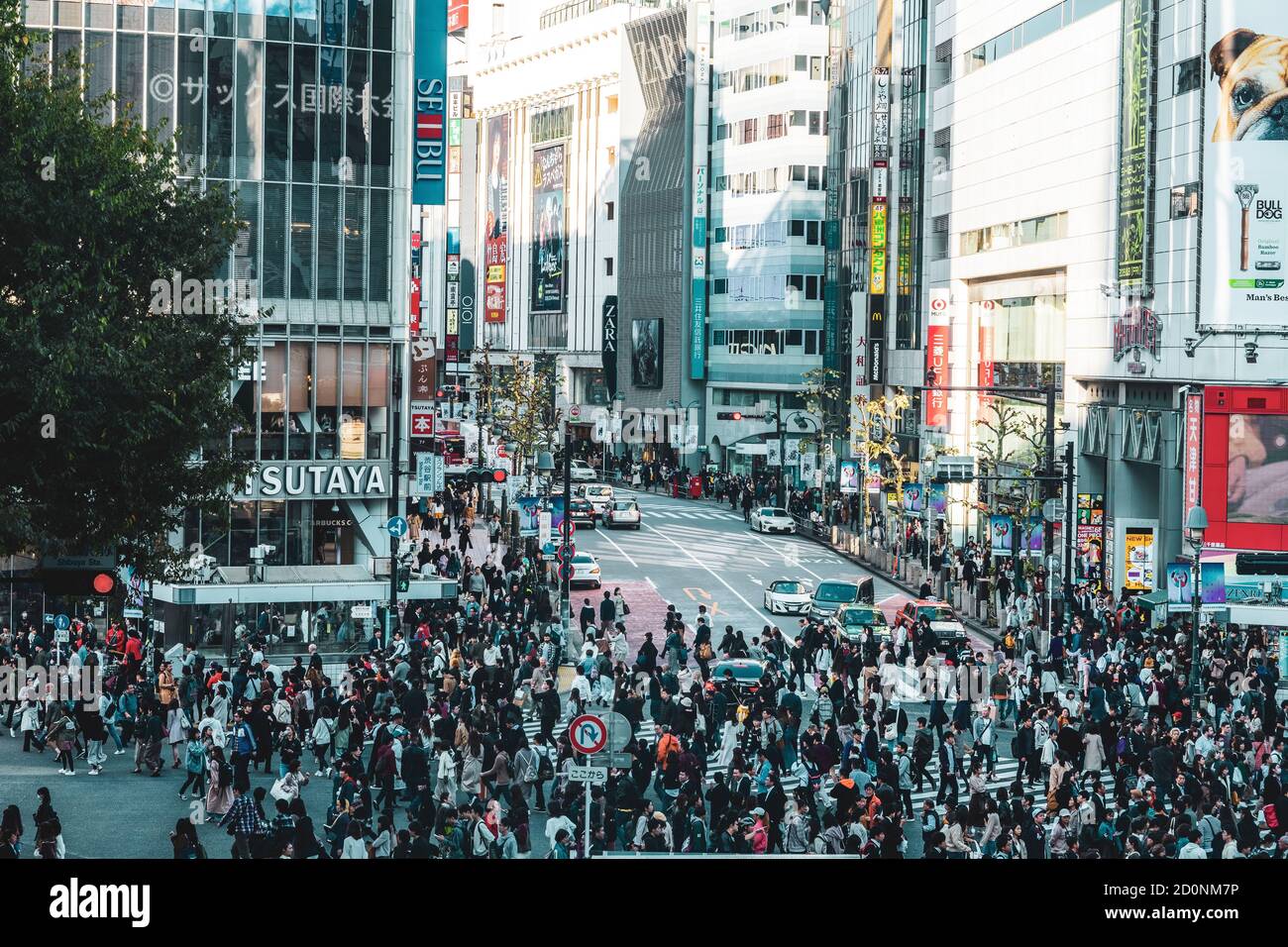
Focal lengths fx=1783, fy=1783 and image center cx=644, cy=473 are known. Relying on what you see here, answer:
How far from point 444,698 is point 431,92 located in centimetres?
3648

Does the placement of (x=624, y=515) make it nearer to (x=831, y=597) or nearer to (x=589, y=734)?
(x=831, y=597)

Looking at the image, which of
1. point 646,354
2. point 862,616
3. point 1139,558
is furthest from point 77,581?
point 646,354

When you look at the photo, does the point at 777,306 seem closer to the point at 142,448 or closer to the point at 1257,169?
the point at 1257,169

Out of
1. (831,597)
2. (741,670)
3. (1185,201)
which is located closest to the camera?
(741,670)

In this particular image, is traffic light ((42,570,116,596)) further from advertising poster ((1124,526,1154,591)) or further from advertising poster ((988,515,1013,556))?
advertising poster ((988,515,1013,556))

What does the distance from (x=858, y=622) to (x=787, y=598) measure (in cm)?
808

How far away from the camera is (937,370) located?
259ft

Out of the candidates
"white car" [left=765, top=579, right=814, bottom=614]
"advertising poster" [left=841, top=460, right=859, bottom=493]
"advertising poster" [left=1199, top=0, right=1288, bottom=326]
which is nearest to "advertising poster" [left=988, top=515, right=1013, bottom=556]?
"white car" [left=765, top=579, right=814, bottom=614]

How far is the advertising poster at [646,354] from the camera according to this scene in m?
127

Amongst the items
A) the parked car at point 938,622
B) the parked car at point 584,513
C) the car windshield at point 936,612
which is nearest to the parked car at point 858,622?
the parked car at point 938,622

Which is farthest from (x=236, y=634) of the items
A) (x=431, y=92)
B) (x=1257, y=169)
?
Result: (x=1257, y=169)

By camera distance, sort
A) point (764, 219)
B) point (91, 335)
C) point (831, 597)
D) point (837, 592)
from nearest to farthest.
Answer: point (91, 335) → point (831, 597) → point (837, 592) → point (764, 219)

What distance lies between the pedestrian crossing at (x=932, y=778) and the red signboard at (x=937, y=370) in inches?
1848

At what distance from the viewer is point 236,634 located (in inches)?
1646
